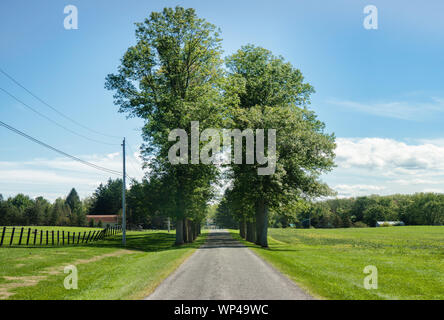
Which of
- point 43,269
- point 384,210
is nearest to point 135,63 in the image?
point 43,269

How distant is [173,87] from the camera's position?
3306 cm

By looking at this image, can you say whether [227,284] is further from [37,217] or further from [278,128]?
[37,217]

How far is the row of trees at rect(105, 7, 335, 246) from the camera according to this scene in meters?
31.2

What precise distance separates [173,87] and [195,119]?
15.8 ft

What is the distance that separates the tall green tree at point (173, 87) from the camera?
31.4 meters

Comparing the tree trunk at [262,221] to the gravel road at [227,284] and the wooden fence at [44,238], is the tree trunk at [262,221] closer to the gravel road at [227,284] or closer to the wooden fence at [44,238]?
the wooden fence at [44,238]

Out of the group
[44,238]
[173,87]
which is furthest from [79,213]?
[173,87]

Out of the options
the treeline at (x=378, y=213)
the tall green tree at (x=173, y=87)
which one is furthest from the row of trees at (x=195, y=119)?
the treeline at (x=378, y=213)

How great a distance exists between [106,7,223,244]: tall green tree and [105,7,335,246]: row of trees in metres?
0.09

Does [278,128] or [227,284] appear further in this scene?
[278,128]
